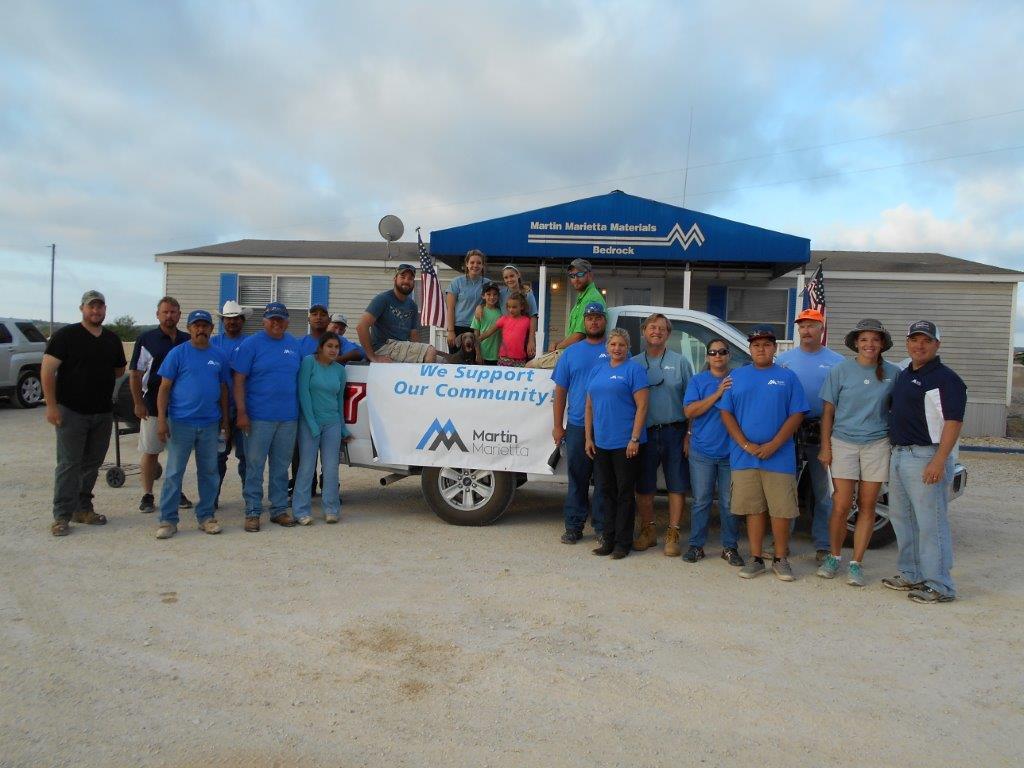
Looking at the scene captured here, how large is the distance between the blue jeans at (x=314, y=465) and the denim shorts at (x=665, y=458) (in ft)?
8.77

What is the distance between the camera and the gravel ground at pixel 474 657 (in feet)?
10.2

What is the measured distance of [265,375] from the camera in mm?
6383

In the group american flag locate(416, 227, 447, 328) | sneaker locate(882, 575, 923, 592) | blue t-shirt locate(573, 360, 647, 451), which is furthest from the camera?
american flag locate(416, 227, 447, 328)

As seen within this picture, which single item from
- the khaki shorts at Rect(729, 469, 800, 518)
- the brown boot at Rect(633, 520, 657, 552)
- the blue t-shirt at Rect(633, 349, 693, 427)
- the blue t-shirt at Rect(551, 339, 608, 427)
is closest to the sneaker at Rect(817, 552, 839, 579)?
the khaki shorts at Rect(729, 469, 800, 518)

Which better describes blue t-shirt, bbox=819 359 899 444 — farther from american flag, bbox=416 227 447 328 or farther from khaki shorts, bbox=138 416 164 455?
american flag, bbox=416 227 447 328

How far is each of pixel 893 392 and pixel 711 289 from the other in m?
10.9

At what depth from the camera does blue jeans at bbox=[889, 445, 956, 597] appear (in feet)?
16.4

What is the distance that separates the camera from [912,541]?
5176mm

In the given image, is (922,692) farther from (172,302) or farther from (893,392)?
(172,302)

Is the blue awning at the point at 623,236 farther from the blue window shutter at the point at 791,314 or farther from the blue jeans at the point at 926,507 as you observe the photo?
the blue jeans at the point at 926,507

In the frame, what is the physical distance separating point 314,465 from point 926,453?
477 centimetres

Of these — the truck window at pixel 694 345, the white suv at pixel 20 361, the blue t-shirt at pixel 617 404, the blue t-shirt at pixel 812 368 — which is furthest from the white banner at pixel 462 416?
the white suv at pixel 20 361

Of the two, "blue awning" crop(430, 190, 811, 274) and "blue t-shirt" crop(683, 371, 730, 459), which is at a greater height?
"blue awning" crop(430, 190, 811, 274)

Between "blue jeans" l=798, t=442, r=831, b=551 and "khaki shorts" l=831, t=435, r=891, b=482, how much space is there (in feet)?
1.48
